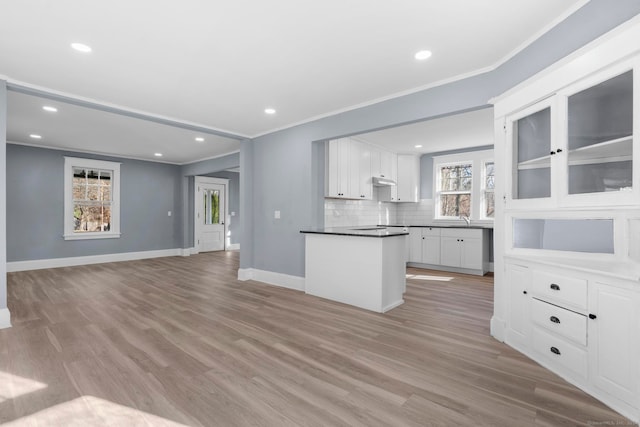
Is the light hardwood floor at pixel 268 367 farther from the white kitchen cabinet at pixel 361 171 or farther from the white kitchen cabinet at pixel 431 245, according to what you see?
the white kitchen cabinet at pixel 361 171

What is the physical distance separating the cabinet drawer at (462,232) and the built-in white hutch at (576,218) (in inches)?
132

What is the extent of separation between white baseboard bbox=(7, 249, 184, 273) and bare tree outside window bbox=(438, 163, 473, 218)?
718 centimetres

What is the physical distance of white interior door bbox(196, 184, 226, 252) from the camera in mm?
9227

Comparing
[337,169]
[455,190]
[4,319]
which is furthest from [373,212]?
[4,319]

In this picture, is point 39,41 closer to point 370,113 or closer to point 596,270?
point 370,113

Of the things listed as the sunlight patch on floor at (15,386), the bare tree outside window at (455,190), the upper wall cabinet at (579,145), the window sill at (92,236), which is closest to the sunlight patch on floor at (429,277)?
the bare tree outside window at (455,190)

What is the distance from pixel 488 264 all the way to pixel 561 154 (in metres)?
4.58

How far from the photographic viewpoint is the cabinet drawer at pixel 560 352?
2.06m

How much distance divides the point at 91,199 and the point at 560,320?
8.87m

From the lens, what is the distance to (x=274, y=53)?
2.76m

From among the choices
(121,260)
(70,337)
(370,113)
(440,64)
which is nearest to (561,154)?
(440,64)

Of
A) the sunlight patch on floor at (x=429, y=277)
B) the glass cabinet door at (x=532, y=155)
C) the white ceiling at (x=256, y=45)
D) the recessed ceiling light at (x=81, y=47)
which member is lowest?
the sunlight patch on floor at (x=429, y=277)

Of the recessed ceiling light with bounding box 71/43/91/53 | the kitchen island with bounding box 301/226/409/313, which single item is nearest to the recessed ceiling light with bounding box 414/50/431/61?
the kitchen island with bounding box 301/226/409/313

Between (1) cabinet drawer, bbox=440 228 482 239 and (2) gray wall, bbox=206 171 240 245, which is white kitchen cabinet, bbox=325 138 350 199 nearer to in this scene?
(1) cabinet drawer, bbox=440 228 482 239
